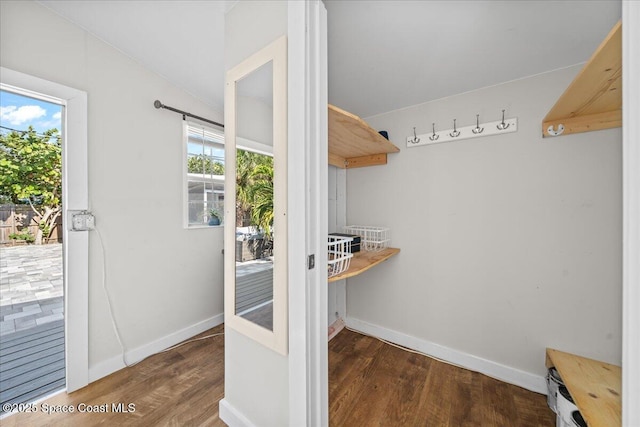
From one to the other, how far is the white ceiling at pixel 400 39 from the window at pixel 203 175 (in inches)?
20.0

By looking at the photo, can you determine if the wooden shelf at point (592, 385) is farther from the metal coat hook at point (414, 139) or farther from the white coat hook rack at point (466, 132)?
the metal coat hook at point (414, 139)

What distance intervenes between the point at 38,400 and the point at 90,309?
0.54 m

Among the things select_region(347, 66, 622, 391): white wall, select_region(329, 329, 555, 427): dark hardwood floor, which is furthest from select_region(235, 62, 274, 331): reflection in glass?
select_region(347, 66, 622, 391): white wall

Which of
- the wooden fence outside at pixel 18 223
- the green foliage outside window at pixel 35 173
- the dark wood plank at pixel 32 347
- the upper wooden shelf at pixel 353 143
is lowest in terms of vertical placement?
the dark wood plank at pixel 32 347

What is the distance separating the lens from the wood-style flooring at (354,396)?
4.52 feet

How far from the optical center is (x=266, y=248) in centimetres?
121

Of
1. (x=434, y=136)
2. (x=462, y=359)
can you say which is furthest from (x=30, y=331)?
(x=434, y=136)

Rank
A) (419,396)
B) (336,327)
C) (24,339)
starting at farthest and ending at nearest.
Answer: (336,327)
(24,339)
(419,396)

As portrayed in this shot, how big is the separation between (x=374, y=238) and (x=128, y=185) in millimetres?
2016

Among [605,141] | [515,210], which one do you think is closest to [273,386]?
[515,210]

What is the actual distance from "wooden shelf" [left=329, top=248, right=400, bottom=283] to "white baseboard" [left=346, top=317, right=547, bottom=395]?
2.44 ft

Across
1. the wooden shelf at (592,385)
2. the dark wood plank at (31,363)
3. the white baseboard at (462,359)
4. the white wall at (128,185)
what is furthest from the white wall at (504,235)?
the dark wood plank at (31,363)

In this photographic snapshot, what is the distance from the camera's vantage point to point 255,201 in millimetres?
1283

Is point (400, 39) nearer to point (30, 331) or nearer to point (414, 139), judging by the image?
point (414, 139)
